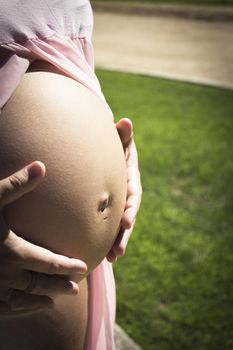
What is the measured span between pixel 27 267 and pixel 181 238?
2.17m

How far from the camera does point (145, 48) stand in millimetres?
9016

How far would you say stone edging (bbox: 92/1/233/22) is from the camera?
11.6 meters

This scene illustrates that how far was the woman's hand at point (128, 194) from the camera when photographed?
55.4 inches

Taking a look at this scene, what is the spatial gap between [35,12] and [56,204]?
1.57 feet

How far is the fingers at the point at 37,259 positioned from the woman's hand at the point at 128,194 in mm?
224

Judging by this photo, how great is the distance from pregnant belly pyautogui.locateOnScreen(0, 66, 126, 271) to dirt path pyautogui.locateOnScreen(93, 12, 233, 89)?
5543 millimetres

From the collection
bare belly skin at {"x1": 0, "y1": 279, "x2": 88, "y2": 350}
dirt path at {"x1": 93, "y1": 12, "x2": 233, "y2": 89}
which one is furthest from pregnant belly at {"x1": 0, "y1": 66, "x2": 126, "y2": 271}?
dirt path at {"x1": 93, "y1": 12, "x2": 233, "y2": 89}

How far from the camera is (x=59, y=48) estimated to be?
51.6 inches

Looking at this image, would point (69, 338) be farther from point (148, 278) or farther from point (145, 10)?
point (145, 10)

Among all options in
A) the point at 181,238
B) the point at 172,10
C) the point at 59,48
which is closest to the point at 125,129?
the point at 59,48

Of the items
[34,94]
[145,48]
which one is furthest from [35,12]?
[145,48]

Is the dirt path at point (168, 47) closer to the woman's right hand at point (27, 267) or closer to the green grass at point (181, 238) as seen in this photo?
the green grass at point (181, 238)

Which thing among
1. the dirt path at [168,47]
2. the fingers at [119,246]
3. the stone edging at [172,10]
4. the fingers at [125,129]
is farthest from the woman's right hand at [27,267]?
the stone edging at [172,10]

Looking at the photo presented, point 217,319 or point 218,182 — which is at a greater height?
point 217,319
